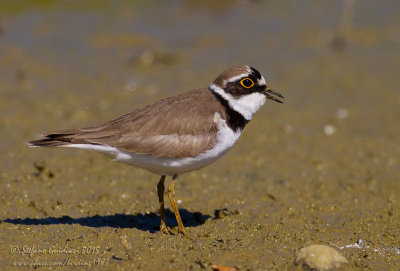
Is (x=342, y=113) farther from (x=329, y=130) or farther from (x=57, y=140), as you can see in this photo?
(x=57, y=140)

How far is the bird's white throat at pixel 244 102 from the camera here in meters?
7.06

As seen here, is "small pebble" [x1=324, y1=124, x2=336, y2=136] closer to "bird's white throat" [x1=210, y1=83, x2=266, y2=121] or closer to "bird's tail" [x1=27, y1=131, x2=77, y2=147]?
"bird's white throat" [x1=210, y1=83, x2=266, y2=121]

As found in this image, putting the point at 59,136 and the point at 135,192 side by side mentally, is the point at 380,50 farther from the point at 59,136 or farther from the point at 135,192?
the point at 59,136

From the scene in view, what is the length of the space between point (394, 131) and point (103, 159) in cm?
519

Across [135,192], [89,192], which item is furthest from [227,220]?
[89,192]

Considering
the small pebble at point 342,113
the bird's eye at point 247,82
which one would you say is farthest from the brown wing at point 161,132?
the small pebble at point 342,113

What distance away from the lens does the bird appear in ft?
22.1

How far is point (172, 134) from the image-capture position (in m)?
6.80

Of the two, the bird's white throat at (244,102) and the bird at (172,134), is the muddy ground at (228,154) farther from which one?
the bird's white throat at (244,102)

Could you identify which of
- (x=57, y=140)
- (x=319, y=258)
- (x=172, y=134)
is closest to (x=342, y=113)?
(x=172, y=134)

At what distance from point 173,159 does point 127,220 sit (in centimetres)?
122

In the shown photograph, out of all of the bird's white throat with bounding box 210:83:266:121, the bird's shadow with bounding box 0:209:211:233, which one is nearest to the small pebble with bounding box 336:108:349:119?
the bird's white throat with bounding box 210:83:266:121

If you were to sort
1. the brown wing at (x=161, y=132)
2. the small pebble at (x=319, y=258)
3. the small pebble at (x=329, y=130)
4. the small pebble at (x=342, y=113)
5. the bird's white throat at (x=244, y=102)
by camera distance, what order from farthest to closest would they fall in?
the small pebble at (x=342, y=113) → the small pebble at (x=329, y=130) → the bird's white throat at (x=244, y=102) → the brown wing at (x=161, y=132) → the small pebble at (x=319, y=258)

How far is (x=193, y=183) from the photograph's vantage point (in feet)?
28.0
